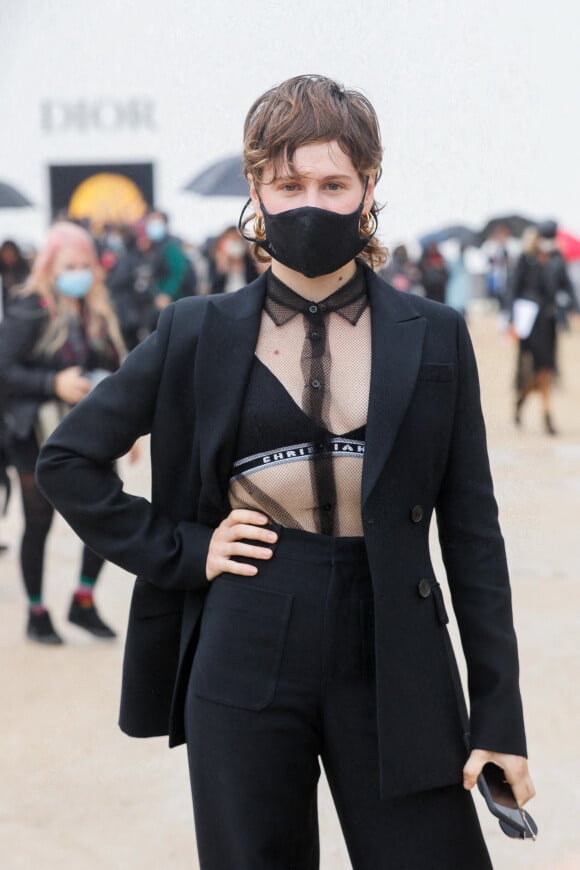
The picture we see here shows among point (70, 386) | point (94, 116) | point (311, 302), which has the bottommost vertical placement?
point (70, 386)

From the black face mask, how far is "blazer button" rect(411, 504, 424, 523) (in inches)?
15.9

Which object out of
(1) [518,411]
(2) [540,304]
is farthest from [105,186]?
(1) [518,411]

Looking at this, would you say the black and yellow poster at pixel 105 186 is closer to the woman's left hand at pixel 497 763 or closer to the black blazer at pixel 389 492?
the black blazer at pixel 389 492

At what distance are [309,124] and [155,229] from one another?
13.8m

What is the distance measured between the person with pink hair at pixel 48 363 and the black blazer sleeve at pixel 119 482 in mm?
3150

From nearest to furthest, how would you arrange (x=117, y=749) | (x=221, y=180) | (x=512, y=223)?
(x=117, y=749) < (x=221, y=180) < (x=512, y=223)

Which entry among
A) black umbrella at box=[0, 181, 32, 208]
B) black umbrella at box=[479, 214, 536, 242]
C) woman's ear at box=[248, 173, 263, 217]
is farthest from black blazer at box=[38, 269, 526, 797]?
black umbrella at box=[479, 214, 536, 242]

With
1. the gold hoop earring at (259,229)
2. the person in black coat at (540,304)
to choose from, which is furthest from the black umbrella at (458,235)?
the gold hoop earring at (259,229)

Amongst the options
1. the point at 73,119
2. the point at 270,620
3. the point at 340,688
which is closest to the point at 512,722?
the point at 340,688

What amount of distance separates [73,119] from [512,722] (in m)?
36.3

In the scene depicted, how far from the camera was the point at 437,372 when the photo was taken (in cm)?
214

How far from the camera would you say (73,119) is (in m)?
36.7

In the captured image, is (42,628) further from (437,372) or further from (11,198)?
(437,372)

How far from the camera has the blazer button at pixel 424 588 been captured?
2121mm
